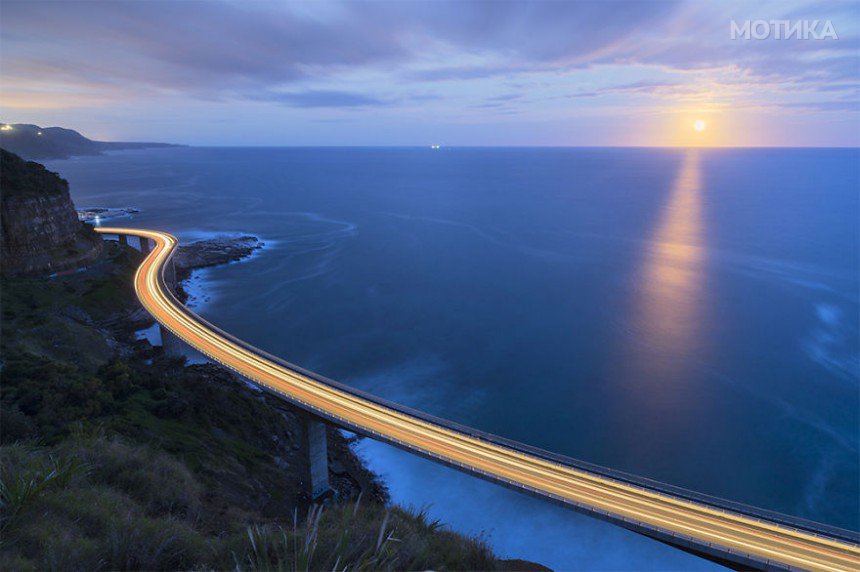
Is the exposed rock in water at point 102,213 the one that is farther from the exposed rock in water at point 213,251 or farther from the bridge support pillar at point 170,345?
the bridge support pillar at point 170,345

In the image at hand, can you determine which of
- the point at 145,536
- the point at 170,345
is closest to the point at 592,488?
the point at 145,536

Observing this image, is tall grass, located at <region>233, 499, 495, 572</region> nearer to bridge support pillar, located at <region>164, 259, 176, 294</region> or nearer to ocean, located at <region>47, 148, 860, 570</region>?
ocean, located at <region>47, 148, 860, 570</region>

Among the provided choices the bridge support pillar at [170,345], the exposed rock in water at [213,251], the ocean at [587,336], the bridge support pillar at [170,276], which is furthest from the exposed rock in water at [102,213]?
the bridge support pillar at [170,345]

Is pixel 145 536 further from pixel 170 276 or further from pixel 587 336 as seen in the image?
pixel 170 276

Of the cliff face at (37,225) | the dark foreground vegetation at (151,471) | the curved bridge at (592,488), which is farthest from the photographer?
the cliff face at (37,225)

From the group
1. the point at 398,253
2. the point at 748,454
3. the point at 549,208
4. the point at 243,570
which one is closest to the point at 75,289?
the point at 398,253

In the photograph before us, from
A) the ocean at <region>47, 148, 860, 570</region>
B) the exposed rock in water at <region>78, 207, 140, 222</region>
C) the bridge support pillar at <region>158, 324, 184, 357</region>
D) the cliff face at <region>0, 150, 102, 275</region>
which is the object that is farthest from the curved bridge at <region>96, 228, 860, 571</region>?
the exposed rock in water at <region>78, 207, 140, 222</region>

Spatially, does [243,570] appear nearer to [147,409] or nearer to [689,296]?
[147,409]
